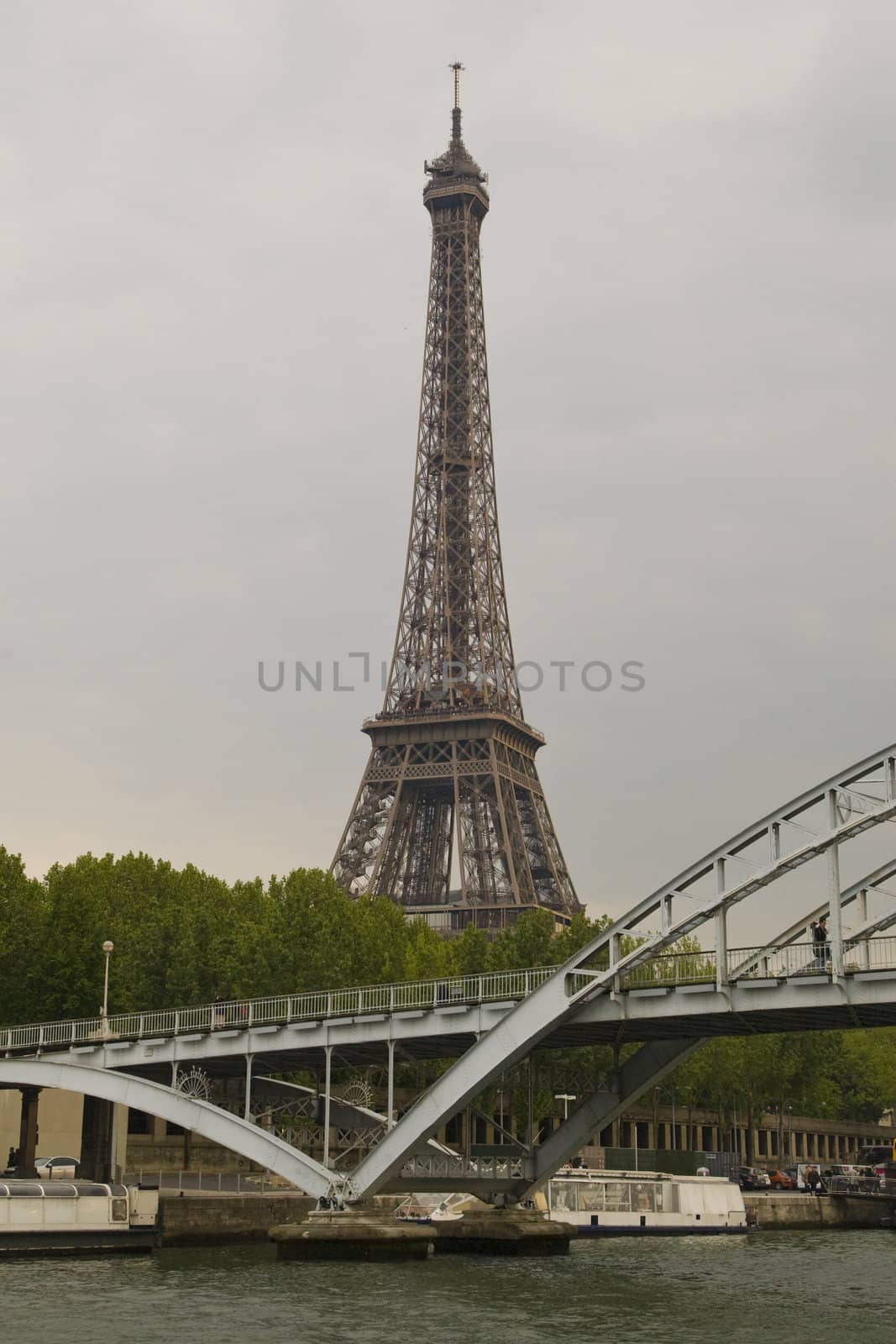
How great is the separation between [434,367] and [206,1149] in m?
86.2

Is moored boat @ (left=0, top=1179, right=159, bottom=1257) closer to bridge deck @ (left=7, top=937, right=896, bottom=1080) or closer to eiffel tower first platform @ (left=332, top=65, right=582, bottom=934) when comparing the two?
bridge deck @ (left=7, top=937, right=896, bottom=1080)

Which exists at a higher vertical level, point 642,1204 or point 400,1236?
point 642,1204

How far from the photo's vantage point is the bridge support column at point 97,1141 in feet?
218

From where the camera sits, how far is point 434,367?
146250 mm

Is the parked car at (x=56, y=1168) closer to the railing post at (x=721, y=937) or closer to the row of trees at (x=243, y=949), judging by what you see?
the row of trees at (x=243, y=949)

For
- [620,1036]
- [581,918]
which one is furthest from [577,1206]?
[581,918]

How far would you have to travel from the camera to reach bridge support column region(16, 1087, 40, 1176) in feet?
209

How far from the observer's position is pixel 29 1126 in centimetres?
6444

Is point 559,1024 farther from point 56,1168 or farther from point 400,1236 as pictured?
point 56,1168

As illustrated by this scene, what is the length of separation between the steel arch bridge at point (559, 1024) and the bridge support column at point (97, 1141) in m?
6.33

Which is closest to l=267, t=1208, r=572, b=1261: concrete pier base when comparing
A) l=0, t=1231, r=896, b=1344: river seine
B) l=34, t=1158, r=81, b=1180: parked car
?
l=0, t=1231, r=896, b=1344: river seine

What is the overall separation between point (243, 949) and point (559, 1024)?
95.5 ft

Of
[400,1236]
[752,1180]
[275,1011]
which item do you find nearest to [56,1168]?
[275,1011]

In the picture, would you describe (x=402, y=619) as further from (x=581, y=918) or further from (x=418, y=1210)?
(x=418, y=1210)
